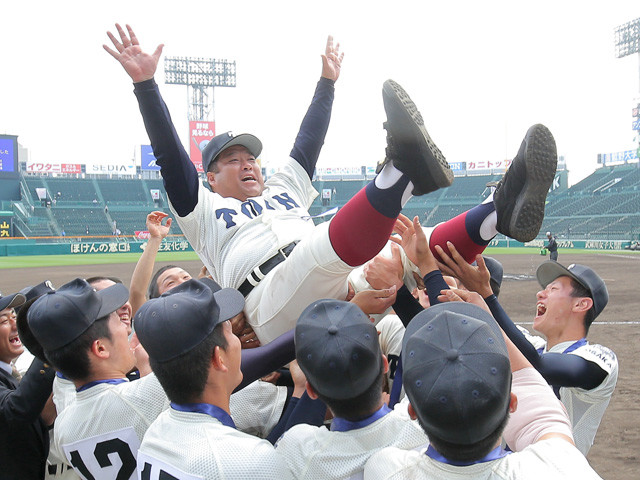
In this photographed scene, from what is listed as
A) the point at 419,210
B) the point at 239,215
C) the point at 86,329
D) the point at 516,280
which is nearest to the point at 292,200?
the point at 239,215

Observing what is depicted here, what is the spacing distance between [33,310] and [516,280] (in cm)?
1551

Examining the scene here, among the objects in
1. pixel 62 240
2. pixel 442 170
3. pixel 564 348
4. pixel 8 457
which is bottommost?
pixel 62 240

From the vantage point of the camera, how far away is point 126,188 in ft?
171

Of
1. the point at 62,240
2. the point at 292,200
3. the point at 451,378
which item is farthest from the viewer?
the point at 62,240

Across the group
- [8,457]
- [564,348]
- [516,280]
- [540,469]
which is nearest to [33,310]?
[8,457]

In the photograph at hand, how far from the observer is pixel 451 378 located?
4.22 ft

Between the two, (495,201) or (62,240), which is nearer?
(495,201)

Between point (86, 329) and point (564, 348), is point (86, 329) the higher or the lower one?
the higher one

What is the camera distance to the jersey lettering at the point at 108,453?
6.60 feet

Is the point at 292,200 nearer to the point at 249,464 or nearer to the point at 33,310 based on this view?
the point at 33,310

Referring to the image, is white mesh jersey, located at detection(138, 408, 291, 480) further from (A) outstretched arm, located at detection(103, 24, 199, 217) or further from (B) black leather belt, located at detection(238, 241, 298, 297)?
(A) outstretched arm, located at detection(103, 24, 199, 217)

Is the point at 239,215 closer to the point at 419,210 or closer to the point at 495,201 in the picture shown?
the point at 495,201

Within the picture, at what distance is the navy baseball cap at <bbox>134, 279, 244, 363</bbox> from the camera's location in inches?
65.5

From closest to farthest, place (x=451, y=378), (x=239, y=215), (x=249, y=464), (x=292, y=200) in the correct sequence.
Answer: (x=451, y=378) → (x=249, y=464) → (x=239, y=215) → (x=292, y=200)
